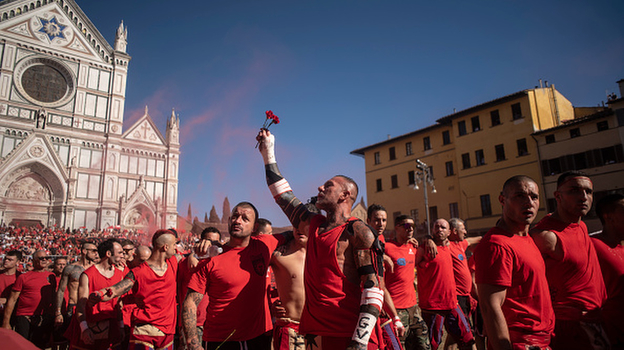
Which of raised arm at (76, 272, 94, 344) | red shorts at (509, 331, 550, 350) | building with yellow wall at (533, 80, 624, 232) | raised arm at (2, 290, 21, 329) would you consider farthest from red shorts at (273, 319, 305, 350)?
building with yellow wall at (533, 80, 624, 232)

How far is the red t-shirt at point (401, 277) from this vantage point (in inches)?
243

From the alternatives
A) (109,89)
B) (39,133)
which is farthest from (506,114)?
(39,133)

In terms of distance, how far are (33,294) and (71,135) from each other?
36816mm

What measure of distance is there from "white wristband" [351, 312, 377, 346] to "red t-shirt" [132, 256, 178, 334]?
3.42 meters

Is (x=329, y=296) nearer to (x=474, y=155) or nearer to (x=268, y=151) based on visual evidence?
(x=268, y=151)

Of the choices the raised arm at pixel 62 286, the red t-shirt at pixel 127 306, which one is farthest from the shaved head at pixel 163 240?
the raised arm at pixel 62 286

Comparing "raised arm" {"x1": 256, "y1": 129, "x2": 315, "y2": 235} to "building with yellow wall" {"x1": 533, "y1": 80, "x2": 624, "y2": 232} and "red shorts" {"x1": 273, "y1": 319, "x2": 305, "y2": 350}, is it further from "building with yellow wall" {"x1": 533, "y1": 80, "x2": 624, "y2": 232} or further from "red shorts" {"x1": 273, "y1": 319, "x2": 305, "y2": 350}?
"building with yellow wall" {"x1": 533, "y1": 80, "x2": 624, "y2": 232}

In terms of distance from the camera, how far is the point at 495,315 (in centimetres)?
287

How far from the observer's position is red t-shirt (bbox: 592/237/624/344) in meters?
3.43

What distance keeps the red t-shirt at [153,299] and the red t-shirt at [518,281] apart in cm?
403

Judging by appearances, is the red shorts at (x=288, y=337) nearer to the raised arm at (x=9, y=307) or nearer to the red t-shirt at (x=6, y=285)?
the raised arm at (x=9, y=307)

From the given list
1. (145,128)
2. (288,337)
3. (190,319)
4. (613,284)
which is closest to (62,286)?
(190,319)

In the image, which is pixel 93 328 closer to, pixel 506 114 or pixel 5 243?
pixel 5 243

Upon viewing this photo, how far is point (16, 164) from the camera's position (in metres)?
34.8
